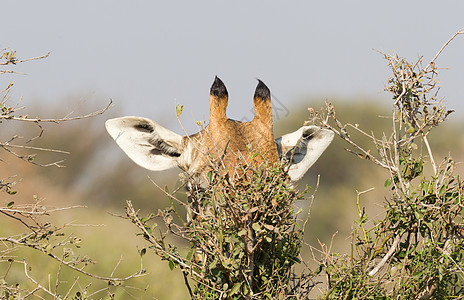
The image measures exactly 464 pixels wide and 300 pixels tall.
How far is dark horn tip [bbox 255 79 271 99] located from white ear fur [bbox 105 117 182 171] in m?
0.60

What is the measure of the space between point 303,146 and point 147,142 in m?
1.06

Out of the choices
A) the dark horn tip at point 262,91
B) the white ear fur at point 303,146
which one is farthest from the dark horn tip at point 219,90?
the white ear fur at point 303,146

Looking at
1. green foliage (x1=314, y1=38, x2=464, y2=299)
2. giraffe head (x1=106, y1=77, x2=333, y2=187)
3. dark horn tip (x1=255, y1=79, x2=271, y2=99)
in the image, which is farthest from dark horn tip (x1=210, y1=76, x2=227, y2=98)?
green foliage (x1=314, y1=38, x2=464, y2=299)

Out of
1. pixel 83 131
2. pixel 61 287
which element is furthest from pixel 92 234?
pixel 83 131

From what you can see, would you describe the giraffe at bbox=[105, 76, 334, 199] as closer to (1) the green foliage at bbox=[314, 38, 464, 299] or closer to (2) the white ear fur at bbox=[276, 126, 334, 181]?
(2) the white ear fur at bbox=[276, 126, 334, 181]

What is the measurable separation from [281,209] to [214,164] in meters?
0.42

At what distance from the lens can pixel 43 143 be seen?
1911cm

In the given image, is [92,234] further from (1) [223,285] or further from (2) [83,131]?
(1) [223,285]

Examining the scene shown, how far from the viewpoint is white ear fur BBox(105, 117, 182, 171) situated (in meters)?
5.15

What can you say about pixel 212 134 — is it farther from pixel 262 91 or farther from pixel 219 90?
pixel 262 91

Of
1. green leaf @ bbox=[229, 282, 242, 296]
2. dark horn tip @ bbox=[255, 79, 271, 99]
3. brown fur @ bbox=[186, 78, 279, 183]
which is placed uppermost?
dark horn tip @ bbox=[255, 79, 271, 99]

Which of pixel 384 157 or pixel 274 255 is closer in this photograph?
pixel 274 255

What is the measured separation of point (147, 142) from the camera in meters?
5.19

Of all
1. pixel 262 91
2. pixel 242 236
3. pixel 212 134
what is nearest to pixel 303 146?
pixel 262 91
